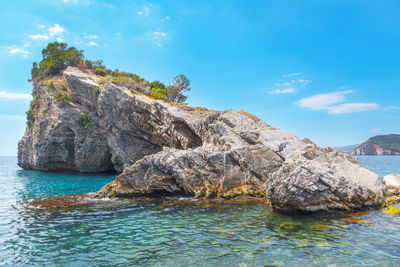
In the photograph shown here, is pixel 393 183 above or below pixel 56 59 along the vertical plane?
below

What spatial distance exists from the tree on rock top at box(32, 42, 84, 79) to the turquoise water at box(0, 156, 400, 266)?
Answer: 1913 inches

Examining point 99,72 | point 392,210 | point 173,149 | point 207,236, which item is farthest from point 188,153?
point 99,72

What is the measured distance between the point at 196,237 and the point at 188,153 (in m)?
11.9

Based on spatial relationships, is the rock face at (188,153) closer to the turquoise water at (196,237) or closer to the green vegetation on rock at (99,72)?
the turquoise water at (196,237)

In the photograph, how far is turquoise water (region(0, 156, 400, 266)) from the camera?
9359 mm

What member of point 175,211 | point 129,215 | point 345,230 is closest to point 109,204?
point 129,215

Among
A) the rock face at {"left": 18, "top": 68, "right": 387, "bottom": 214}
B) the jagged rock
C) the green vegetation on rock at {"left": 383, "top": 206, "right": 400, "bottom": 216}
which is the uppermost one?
the rock face at {"left": 18, "top": 68, "right": 387, "bottom": 214}

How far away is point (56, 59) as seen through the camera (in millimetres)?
56531

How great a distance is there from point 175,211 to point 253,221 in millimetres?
5794

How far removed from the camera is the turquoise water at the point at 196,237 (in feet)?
30.7

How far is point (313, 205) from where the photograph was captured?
15.0 meters

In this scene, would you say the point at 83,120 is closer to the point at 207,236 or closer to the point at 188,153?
the point at 188,153

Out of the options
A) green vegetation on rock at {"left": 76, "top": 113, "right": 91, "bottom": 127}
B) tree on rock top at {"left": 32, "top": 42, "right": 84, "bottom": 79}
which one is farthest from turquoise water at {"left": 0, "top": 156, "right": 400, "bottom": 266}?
tree on rock top at {"left": 32, "top": 42, "right": 84, "bottom": 79}

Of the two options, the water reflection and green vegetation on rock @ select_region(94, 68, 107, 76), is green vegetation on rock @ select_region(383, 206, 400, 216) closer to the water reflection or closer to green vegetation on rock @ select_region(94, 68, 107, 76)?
the water reflection
